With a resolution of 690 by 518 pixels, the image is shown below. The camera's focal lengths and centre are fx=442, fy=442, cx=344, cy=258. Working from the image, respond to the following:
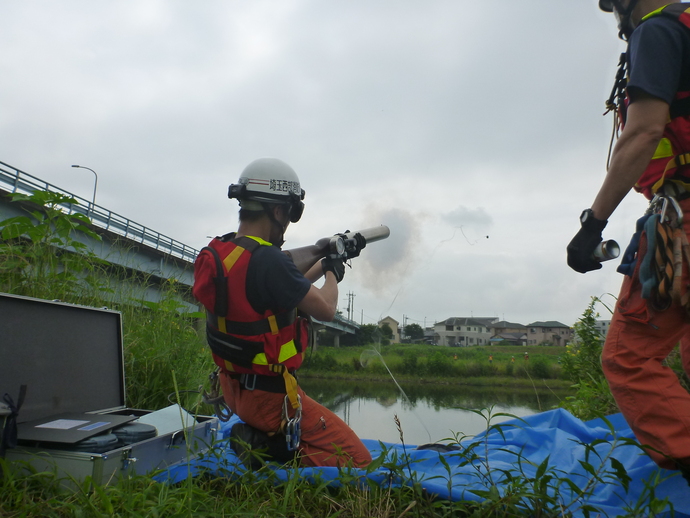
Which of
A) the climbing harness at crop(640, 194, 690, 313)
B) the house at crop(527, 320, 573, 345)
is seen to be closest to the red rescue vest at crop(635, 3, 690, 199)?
the climbing harness at crop(640, 194, 690, 313)

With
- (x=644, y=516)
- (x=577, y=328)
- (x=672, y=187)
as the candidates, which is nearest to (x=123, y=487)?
(x=644, y=516)

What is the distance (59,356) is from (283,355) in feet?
4.80

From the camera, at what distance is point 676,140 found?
1878 mm

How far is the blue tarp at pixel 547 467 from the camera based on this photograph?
5.57 ft

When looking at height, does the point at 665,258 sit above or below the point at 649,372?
above

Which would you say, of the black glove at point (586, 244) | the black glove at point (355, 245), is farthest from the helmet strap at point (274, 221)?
the black glove at point (586, 244)

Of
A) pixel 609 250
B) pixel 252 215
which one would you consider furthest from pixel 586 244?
pixel 252 215

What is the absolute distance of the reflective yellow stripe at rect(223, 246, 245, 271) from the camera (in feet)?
7.69

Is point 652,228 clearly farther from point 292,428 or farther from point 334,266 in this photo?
point 292,428

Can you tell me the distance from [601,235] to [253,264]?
1.65m

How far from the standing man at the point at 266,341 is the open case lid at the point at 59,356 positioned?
1009mm

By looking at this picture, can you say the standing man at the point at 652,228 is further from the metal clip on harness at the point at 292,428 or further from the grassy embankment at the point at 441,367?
the grassy embankment at the point at 441,367

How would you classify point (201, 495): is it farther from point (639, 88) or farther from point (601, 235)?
point (639, 88)

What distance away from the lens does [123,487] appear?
1846mm
